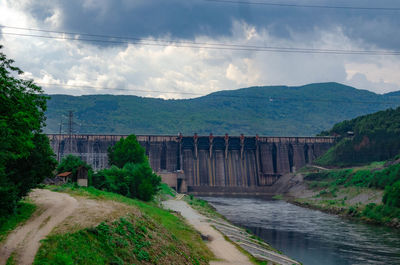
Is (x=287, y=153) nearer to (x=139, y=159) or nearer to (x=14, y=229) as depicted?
(x=139, y=159)

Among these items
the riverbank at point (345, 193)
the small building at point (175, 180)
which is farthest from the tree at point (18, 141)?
the small building at point (175, 180)

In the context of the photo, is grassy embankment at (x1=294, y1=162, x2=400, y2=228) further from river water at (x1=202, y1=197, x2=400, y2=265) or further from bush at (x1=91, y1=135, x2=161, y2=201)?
bush at (x1=91, y1=135, x2=161, y2=201)

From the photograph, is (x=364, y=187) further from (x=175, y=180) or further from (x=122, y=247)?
(x=122, y=247)

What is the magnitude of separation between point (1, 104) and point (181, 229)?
2311 centimetres

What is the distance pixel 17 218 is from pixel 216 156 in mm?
107285

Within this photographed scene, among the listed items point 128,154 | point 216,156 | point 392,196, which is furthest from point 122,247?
point 216,156

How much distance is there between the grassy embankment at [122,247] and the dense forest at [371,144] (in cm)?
9115

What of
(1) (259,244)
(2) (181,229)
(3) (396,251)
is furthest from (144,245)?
(3) (396,251)

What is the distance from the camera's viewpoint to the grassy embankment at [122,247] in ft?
59.3

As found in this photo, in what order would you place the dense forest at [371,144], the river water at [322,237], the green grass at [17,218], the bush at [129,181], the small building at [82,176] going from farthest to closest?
the dense forest at [371,144] < the bush at [129,181] < the small building at [82,176] < the river water at [322,237] < the green grass at [17,218]

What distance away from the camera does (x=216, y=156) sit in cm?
12975

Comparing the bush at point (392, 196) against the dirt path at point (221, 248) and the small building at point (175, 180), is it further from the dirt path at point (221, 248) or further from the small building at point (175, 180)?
the small building at point (175, 180)

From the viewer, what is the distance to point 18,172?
25.8 m

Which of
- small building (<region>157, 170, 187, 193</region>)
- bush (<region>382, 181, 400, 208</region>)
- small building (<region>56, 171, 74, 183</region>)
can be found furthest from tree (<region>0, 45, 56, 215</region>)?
small building (<region>157, 170, 187, 193</region>)
